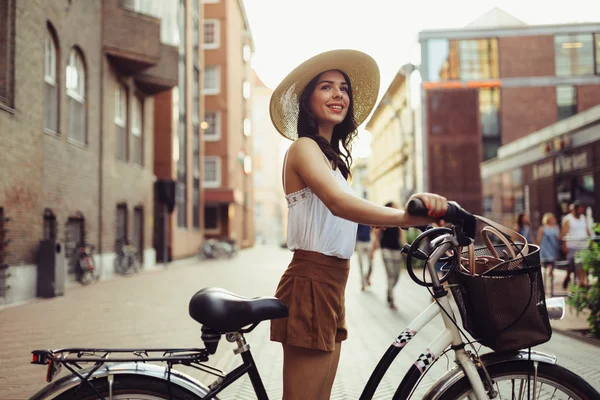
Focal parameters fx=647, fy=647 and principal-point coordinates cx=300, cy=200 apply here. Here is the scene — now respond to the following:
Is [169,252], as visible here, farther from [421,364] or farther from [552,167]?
[421,364]

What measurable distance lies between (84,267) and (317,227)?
1446cm

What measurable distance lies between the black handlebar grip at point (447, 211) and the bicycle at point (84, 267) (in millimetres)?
14844

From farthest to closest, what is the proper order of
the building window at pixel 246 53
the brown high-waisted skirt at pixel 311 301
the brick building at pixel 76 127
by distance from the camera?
the building window at pixel 246 53 < the brick building at pixel 76 127 < the brown high-waisted skirt at pixel 311 301

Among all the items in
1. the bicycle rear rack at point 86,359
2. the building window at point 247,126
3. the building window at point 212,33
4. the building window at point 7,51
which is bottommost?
the bicycle rear rack at point 86,359

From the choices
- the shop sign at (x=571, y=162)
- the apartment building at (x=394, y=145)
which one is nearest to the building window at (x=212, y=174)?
the apartment building at (x=394, y=145)

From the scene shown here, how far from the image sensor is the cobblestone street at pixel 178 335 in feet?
18.0

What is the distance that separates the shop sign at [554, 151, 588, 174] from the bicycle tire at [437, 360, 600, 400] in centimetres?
1882

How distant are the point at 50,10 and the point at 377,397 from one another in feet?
39.6

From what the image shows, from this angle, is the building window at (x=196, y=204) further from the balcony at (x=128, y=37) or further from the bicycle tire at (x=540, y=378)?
the bicycle tire at (x=540, y=378)

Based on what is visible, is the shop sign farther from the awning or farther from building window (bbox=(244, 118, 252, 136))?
building window (bbox=(244, 118, 252, 136))

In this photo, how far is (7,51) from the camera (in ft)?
37.4

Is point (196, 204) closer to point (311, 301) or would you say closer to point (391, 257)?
point (391, 257)

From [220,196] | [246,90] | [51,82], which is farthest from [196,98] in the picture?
[246,90]

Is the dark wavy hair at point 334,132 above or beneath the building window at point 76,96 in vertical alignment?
beneath
